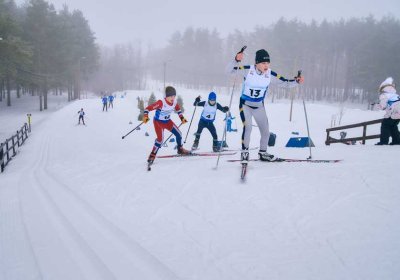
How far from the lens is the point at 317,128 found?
92.7 feet

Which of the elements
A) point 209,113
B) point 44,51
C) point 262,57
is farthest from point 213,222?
point 44,51

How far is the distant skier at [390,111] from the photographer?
303 inches

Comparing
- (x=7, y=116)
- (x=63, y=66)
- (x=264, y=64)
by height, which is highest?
(x=63, y=66)

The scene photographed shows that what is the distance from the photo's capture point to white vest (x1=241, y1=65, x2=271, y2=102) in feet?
20.6

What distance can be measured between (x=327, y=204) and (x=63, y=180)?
6.56 meters

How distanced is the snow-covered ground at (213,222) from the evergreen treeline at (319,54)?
110 feet

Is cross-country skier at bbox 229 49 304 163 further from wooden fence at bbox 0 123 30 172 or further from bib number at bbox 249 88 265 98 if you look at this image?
wooden fence at bbox 0 123 30 172

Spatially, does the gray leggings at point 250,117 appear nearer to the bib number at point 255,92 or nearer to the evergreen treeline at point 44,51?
the bib number at point 255,92

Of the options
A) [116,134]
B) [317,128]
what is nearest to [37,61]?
[116,134]

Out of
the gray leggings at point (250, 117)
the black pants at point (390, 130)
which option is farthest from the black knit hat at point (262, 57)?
the black pants at point (390, 130)

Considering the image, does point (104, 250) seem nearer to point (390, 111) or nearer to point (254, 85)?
point (254, 85)

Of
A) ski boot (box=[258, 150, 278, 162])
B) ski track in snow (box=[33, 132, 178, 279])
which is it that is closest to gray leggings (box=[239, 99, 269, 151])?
ski boot (box=[258, 150, 278, 162])

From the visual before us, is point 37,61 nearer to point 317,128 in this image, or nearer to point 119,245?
point 317,128

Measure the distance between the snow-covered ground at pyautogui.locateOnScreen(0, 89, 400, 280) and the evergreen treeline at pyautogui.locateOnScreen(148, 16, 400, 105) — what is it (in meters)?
33.4
